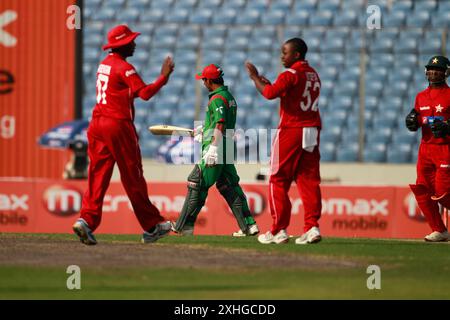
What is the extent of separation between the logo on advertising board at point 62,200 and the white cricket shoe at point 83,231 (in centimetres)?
1001

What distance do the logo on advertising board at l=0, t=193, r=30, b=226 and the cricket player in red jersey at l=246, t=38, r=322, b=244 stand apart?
10.4 meters

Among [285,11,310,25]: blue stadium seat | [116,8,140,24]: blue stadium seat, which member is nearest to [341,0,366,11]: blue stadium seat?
[285,11,310,25]: blue stadium seat

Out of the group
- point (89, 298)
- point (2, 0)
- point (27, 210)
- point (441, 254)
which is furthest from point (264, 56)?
point (89, 298)

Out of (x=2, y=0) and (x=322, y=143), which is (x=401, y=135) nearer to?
(x=322, y=143)

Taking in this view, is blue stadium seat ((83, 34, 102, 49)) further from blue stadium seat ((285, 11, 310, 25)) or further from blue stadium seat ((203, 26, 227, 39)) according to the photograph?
blue stadium seat ((285, 11, 310, 25))

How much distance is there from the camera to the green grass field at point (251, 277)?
355 inches

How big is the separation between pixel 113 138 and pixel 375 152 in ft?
56.0

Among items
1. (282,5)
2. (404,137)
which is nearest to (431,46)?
(404,137)

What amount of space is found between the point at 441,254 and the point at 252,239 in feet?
8.18

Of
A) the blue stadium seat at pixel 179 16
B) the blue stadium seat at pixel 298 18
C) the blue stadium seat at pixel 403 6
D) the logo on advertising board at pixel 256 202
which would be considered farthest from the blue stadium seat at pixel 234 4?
the logo on advertising board at pixel 256 202

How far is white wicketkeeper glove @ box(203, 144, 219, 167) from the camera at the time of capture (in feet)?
43.8

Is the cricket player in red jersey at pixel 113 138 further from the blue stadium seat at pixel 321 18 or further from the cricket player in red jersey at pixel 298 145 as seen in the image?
the blue stadium seat at pixel 321 18

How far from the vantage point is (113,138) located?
38.2 ft

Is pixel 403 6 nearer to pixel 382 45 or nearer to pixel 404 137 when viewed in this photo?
pixel 382 45
